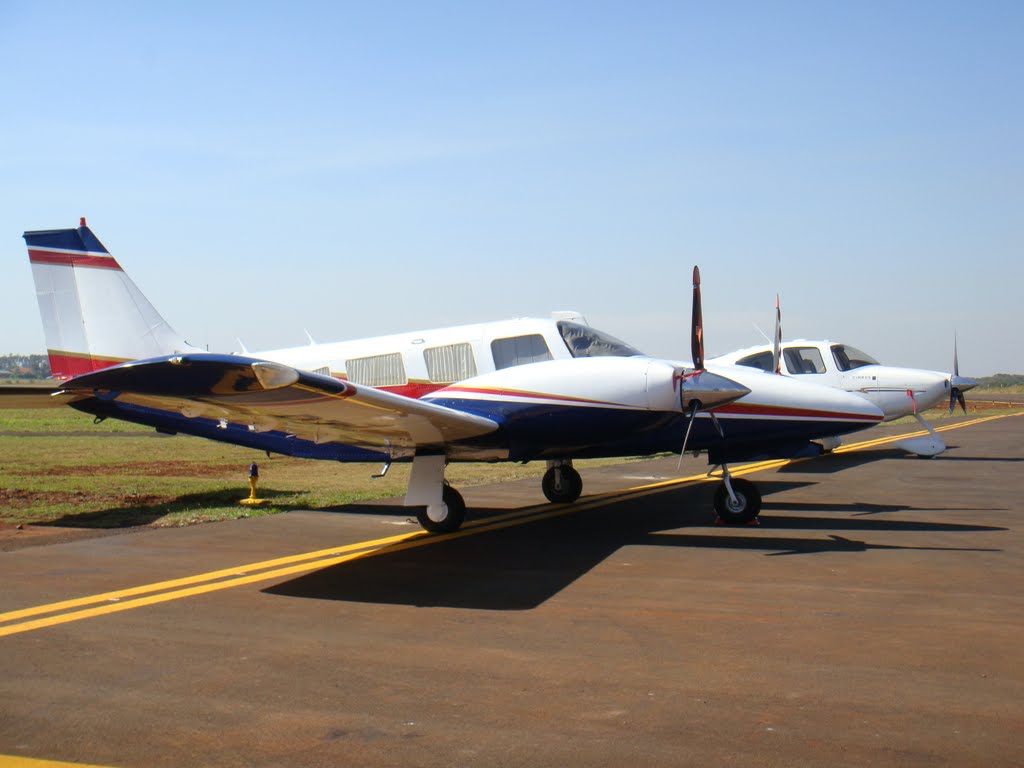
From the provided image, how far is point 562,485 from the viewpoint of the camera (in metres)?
13.7

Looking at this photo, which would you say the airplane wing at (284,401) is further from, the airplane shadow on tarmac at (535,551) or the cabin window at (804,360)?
the cabin window at (804,360)

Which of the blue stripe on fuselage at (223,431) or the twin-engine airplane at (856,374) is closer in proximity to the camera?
the blue stripe on fuselage at (223,431)

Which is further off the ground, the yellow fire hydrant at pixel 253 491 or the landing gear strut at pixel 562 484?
the yellow fire hydrant at pixel 253 491

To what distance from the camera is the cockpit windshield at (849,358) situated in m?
21.0

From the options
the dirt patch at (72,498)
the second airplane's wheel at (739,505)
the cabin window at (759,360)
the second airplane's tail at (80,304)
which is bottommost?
the second airplane's wheel at (739,505)

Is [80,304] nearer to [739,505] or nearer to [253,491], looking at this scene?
[253,491]

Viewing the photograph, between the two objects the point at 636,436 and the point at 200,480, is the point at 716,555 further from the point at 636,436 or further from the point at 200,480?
the point at 200,480

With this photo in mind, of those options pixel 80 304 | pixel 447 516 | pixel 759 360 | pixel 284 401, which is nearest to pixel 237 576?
pixel 284 401

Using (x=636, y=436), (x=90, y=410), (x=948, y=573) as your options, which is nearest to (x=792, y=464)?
(x=636, y=436)

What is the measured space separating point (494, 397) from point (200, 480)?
9.12 m

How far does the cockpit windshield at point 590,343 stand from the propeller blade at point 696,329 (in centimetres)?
89

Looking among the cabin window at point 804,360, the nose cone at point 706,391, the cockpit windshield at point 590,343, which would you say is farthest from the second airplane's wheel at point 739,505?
the cabin window at point 804,360

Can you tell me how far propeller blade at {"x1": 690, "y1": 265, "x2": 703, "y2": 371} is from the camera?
1089cm

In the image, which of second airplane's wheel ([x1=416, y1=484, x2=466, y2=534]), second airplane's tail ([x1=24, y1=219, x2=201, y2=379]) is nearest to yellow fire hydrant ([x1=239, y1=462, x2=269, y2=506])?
second airplane's tail ([x1=24, y1=219, x2=201, y2=379])
